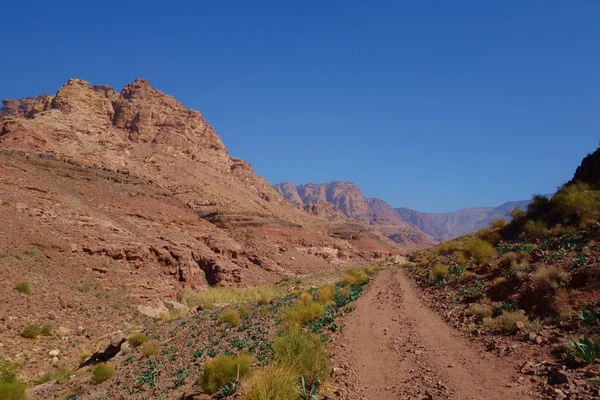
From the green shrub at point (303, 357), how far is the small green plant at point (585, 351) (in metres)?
3.91

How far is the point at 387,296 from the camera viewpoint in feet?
48.9

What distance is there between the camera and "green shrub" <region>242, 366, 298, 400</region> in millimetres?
4981

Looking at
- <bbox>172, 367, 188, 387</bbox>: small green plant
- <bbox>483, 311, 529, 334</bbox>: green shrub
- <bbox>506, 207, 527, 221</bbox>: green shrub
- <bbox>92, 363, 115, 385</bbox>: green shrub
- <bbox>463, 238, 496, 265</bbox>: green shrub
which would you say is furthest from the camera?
<bbox>506, 207, 527, 221</bbox>: green shrub

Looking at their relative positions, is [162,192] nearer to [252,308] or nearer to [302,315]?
[252,308]

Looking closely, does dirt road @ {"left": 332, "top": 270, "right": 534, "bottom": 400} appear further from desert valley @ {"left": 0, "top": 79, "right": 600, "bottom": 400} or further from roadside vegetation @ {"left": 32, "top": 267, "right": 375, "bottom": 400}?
roadside vegetation @ {"left": 32, "top": 267, "right": 375, "bottom": 400}

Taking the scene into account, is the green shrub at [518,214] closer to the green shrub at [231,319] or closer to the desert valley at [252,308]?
the desert valley at [252,308]

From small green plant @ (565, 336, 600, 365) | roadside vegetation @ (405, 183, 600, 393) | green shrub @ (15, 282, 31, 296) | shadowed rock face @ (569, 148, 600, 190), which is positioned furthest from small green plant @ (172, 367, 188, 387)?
shadowed rock face @ (569, 148, 600, 190)

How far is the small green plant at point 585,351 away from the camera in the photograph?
5.53 meters

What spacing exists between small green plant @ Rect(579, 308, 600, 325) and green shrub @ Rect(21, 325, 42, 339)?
20690 mm

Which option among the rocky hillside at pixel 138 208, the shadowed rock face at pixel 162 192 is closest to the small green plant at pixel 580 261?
the rocky hillside at pixel 138 208

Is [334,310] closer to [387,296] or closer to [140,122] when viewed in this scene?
[387,296]

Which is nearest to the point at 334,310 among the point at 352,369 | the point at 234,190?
the point at 352,369

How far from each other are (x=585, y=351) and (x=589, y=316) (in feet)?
5.56

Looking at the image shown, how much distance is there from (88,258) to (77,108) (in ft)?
190
